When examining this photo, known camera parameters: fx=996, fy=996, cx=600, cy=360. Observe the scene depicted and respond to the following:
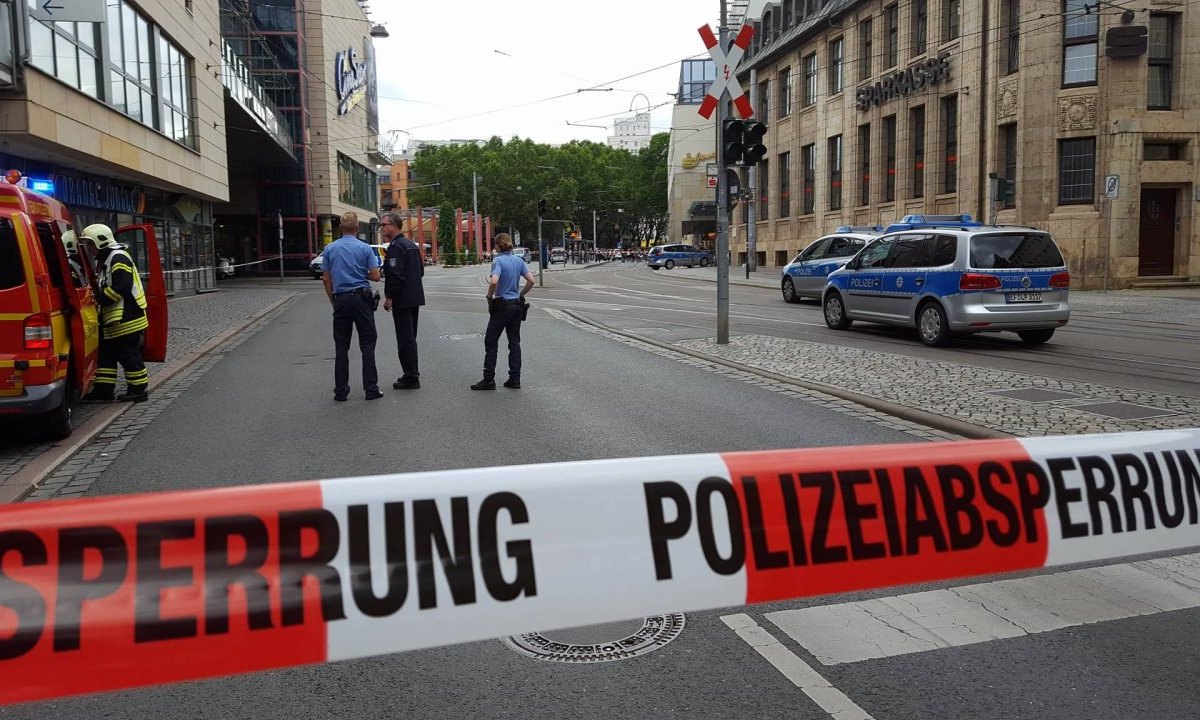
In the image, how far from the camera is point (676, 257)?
2527 inches

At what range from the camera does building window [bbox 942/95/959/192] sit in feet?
110

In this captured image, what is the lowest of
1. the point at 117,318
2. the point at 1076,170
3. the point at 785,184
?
the point at 117,318

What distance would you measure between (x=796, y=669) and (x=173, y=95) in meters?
27.0

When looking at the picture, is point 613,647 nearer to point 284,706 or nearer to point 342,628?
point 284,706

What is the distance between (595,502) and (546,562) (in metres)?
0.20

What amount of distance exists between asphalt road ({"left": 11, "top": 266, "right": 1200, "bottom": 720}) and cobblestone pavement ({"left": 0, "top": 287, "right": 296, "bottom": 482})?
0.68m

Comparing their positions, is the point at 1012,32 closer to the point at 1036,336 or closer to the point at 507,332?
the point at 1036,336

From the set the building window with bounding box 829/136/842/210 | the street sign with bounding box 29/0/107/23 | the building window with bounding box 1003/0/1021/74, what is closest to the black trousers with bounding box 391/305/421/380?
the street sign with bounding box 29/0/107/23

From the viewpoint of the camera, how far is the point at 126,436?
794 centimetres

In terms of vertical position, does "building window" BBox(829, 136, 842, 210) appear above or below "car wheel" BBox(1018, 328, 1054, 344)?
above

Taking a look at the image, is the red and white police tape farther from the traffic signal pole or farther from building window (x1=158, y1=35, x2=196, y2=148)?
building window (x1=158, y1=35, x2=196, y2=148)

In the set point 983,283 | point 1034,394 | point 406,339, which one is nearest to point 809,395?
point 1034,394

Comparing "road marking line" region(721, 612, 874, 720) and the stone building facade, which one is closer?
"road marking line" region(721, 612, 874, 720)

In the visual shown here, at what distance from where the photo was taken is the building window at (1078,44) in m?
27.5
